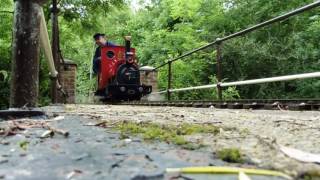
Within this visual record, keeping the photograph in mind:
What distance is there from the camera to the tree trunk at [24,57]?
135 inches

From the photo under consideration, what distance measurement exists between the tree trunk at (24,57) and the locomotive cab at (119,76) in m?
9.63

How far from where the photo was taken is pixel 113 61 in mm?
13836

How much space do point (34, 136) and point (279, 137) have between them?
1.05 m

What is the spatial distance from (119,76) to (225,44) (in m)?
4.92

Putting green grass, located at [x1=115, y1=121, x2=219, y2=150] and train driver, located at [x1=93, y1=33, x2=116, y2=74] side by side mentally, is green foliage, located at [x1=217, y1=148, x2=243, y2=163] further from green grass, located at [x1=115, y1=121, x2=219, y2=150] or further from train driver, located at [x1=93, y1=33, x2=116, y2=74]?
train driver, located at [x1=93, y1=33, x2=116, y2=74]

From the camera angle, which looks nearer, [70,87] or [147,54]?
[70,87]

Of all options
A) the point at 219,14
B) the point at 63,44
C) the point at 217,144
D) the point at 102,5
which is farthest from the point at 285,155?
→ the point at 219,14

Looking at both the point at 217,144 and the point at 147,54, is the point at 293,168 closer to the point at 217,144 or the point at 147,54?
the point at 217,144

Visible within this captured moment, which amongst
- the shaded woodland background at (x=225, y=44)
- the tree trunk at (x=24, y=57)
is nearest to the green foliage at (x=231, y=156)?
the tree trunk at (x=24, y=57)

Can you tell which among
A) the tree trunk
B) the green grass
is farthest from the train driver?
the green grass

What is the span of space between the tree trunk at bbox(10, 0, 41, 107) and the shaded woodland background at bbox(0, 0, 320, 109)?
7.37 meters

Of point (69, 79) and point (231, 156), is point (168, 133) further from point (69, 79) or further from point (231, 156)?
point (69, 79)

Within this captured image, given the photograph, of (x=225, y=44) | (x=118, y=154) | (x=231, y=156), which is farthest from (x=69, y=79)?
(x=231, y=156)

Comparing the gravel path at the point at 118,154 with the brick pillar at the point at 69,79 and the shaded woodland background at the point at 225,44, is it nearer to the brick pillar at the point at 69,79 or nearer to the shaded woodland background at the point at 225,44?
the shaded woodland background at the point at 225,44
